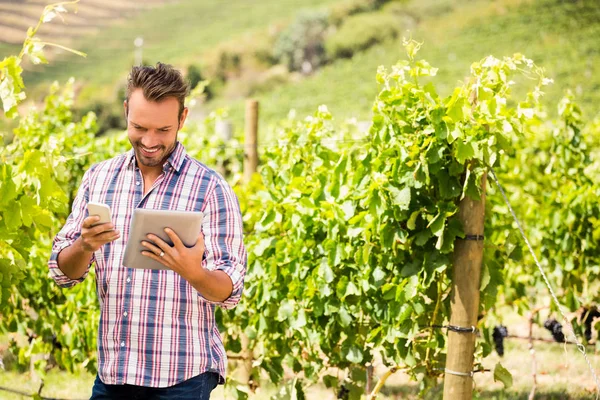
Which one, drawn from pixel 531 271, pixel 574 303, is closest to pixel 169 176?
pixel 574 303

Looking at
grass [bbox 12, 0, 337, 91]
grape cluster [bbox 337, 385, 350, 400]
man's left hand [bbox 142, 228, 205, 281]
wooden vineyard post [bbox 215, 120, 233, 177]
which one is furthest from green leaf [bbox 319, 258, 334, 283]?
grass [bbox 12, 0, 337, 91]

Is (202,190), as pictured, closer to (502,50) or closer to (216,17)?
(502,50)

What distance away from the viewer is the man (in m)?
1.92

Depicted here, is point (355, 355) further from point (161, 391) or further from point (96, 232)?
point (96, 232)

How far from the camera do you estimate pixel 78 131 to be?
5.27 metres

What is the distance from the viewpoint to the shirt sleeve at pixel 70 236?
1997 mm

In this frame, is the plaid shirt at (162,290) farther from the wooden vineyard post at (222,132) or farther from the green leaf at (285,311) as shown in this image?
the wooden vineyard post at (222,132)

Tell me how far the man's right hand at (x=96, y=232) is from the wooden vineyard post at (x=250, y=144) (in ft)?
7.93

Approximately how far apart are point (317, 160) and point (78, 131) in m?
2.22

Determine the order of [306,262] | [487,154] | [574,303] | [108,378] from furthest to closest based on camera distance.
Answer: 1. [574,303]
2. [306,262]
3. [487,154]
4. [108,378]

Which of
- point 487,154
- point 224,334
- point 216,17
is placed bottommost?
point 224,334

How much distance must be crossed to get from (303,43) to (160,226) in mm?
30588

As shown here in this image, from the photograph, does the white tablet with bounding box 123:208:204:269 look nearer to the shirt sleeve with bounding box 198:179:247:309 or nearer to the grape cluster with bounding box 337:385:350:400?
the shirt sleeve with bounding box 198:179:247:309

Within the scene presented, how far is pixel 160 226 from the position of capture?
177 centimetres
